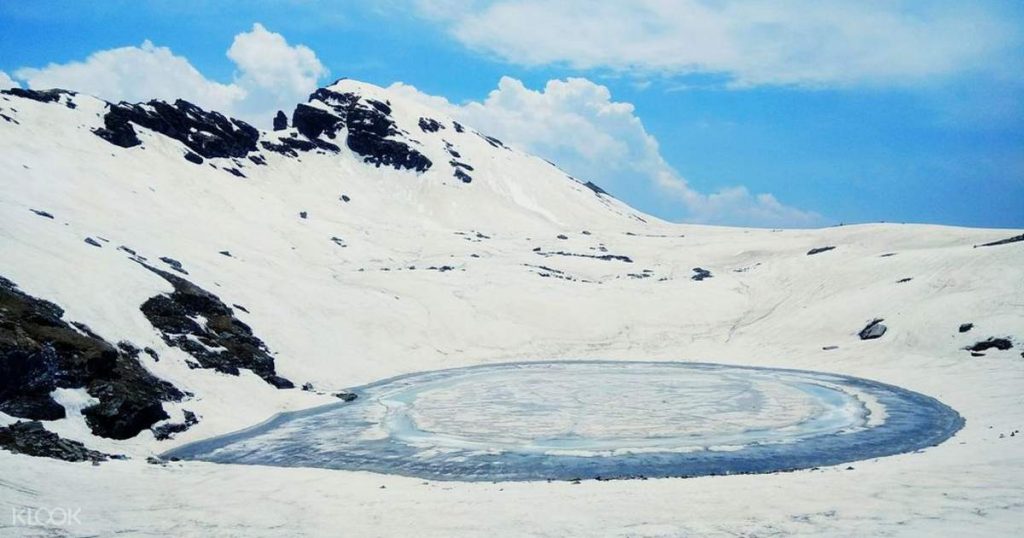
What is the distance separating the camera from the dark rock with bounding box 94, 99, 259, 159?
12106cm

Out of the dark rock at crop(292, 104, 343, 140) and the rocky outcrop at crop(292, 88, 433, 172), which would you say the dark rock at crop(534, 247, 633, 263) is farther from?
the dark rock at crop(292, 104, 343, 140)

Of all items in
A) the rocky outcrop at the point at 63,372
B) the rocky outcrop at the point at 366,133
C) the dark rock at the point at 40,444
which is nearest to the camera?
the dark rock at the point at 40,444

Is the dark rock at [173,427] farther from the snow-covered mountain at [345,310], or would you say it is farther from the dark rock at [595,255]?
the dark rock at [595,255]

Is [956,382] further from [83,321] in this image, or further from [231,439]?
[83,321]

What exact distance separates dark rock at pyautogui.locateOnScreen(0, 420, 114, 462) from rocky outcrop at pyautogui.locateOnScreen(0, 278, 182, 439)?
190cm

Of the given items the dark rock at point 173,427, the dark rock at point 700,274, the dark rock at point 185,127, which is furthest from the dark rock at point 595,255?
the dark rock at point 173,427

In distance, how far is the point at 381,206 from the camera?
15825 cm

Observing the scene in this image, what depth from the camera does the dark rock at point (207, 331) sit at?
3584 centimetres

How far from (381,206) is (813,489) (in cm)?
14809

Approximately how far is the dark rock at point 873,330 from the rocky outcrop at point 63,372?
183ft

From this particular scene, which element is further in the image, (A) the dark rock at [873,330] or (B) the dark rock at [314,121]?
(B) the dark rock at [314,121]

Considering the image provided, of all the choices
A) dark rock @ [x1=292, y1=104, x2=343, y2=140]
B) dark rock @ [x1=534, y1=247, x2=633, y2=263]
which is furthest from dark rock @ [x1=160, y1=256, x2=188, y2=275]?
dark rock @ [x1=292, y1=104, x2=343, y2=140]

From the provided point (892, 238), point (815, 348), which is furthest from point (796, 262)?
point (815, 348)

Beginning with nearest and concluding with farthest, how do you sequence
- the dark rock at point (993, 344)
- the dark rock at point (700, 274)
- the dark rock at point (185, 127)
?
the dark rock at point (993, 344) < the dark rock at point (700, 274) < the dark rock at point (185, 127)
